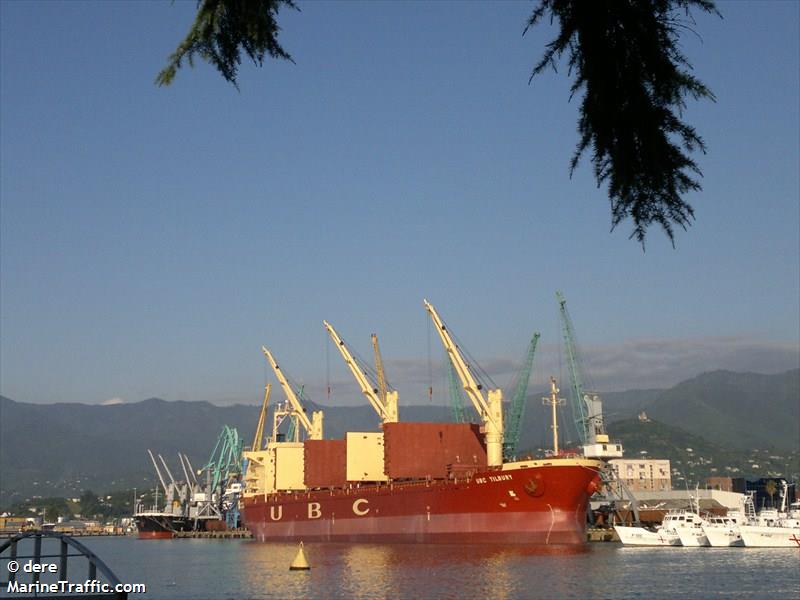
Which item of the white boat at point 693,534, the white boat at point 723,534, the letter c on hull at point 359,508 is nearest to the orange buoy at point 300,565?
the letter c on hull at point 359,508

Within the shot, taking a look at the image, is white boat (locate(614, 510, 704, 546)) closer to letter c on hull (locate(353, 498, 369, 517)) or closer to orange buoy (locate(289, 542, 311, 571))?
letter c on hull (locate(353, 498, 369, 517))

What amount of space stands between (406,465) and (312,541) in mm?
12013

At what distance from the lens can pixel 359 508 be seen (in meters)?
70.8

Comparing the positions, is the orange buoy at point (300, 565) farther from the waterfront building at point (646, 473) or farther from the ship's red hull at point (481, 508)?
the waterfront building at point (646, 473)

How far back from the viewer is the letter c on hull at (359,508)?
70250mm

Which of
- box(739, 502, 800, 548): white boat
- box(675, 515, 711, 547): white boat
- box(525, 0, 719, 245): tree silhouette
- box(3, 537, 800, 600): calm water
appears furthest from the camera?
box(675, 515, 711, 547): white boat

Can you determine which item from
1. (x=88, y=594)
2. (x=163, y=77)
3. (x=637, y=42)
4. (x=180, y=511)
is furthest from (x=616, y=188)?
(x=180, y=511)

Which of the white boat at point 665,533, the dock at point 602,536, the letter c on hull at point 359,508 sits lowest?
the dock at point 602,536

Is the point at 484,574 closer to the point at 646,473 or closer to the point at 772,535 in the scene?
the point at 772,535

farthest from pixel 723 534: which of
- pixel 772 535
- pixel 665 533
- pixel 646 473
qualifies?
pixel 646 473

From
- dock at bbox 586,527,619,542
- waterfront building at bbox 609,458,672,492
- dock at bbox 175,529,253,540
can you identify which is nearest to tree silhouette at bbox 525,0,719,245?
dock at bbox 586,527,619,542

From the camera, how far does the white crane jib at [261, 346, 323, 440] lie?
95.2 metres

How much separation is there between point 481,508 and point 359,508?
12905 mm

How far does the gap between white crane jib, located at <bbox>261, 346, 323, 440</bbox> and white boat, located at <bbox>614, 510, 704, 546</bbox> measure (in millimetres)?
33001
